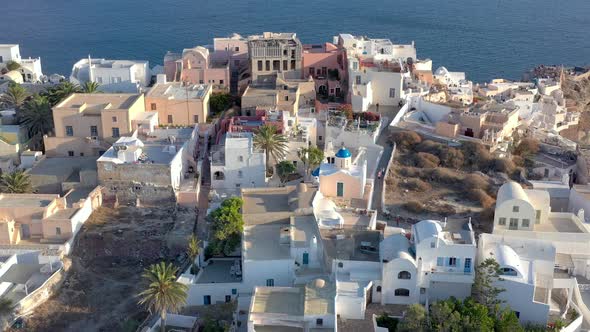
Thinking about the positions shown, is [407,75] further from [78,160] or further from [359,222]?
[78,160]

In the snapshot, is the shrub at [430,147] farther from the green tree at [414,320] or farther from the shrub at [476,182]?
the green tree at [414,320]

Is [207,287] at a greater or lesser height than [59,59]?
lesser

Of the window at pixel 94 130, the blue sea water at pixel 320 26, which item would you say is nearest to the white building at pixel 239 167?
the window at pixel 94 130

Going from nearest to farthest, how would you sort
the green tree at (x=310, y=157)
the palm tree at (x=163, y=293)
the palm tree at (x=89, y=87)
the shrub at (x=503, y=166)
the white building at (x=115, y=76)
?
the palm tree at (x=163, y=293) < the green tree at (x=310, y=157) < the shrub at (x=503, y=166) < the palm tree at (x=89, y=87) < the white building at (x=115, y=76)

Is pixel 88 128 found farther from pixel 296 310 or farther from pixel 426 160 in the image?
pixel 296 310

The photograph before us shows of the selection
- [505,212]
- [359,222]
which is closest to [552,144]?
[505,212]

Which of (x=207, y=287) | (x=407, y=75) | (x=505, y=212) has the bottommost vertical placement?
(x=207, y=287)
